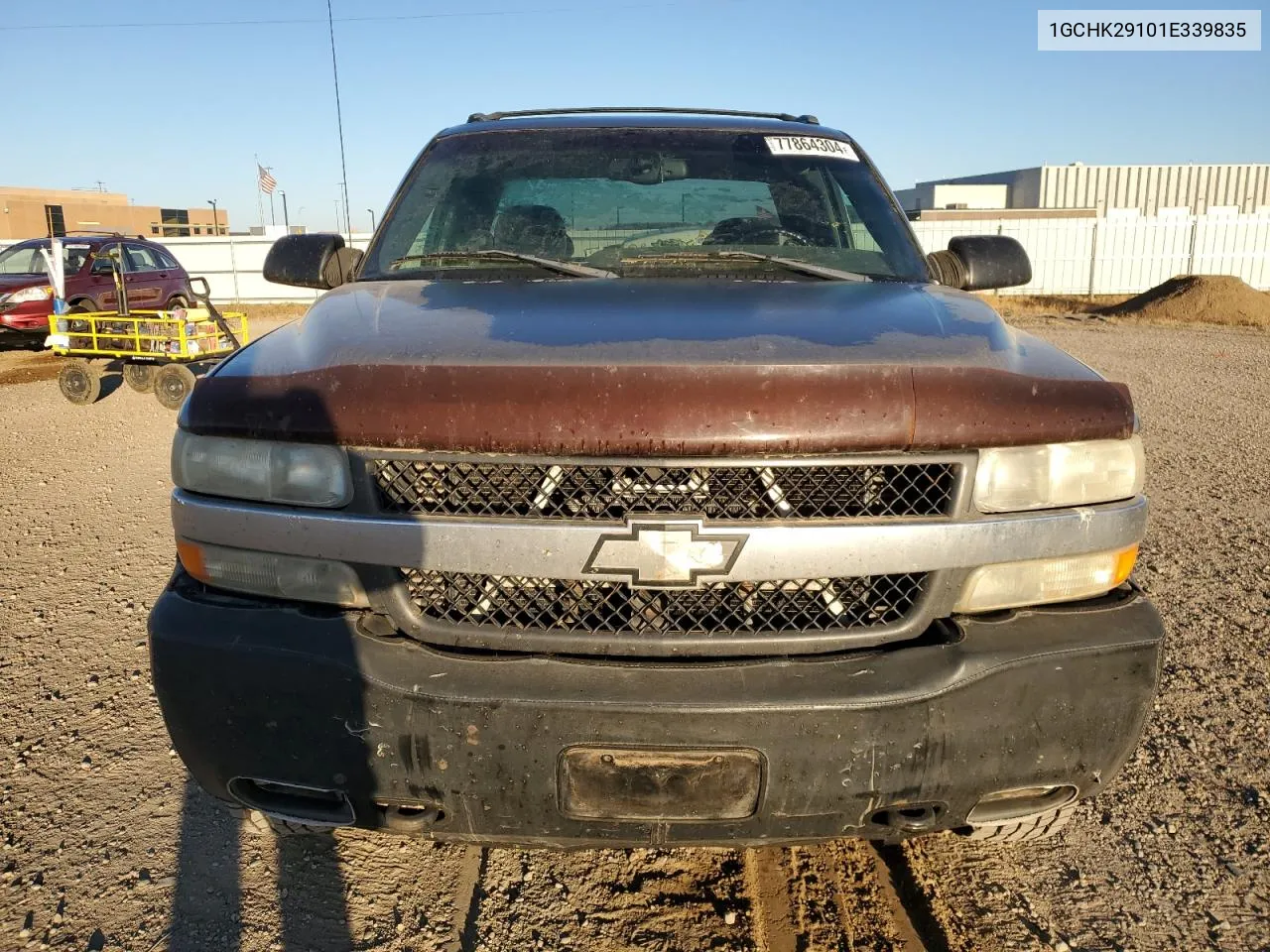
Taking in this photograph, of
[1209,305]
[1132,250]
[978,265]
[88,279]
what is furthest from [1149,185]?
[978,265]

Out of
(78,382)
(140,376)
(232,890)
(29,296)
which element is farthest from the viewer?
(29,296)

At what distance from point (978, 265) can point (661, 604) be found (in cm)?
208

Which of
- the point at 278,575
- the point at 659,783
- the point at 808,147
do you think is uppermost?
the point at 808,147

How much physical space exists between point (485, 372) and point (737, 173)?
1852mm

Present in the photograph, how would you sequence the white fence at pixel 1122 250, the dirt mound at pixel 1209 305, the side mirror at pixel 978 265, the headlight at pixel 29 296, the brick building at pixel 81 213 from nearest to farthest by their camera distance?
the side mirror at pixel 978 265, the headlight at pixel 29 296, the dirt mound at pixel 1209 305, the white fence at pixel 1122 250, the brick building at pixel 81 213

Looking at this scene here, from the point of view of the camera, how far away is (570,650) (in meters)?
1.84

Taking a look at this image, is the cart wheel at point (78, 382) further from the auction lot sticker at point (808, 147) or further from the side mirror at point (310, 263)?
the auction lot sticker at point (808, 147)

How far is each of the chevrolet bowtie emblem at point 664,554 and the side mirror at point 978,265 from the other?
1.89m

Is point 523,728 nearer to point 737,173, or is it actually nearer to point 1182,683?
point 737,173

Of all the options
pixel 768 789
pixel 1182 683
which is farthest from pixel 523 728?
pixel 1182 683

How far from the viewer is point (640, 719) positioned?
1.74 meters

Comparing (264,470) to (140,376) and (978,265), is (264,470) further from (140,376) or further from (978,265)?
(140,376)

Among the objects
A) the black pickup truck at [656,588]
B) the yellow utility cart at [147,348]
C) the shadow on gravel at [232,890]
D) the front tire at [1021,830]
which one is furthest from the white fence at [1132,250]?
the shadow on gravel at [232,890]

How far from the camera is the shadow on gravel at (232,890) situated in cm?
222
